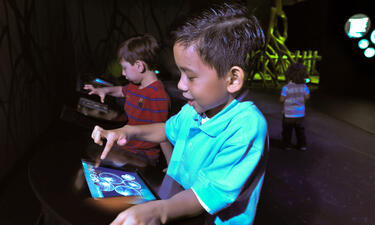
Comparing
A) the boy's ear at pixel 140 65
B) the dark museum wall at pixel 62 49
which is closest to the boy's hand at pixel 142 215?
the dark museum wall at pixel 62 49

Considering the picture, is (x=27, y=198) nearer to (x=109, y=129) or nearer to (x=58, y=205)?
(x=109, y=129)

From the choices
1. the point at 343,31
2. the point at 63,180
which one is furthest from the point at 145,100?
the point at 343,31

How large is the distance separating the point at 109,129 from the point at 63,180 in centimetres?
22

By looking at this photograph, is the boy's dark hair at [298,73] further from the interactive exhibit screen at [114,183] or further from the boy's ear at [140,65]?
Answer: the interactive exhibit screen at [114,183]

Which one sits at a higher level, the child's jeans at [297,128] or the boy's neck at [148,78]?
the boy's neck at [148,78]

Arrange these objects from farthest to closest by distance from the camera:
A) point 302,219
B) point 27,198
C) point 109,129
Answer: point 27,198, point 302,219, point 109,129

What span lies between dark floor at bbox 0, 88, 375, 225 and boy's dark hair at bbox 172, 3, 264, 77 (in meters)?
1.38

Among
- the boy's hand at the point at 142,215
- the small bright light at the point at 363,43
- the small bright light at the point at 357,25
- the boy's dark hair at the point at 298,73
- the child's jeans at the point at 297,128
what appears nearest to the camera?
the boy's hand at the point at 142,215

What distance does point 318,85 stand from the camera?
7082 millimetres

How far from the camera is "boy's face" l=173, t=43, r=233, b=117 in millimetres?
Result: 552

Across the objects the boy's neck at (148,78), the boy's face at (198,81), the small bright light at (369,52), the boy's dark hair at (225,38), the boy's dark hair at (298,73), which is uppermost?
the boy's dark hair at (225,38)

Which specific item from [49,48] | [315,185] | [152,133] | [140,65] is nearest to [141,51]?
[140,65]

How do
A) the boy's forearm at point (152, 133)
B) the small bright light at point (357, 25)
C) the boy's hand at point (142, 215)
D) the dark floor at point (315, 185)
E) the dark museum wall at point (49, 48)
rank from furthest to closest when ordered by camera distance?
the small bright light at point (357, 25) → the dark museum wall at point (49, 48) → the dark floor at point (315, 185) → the boy's forearm at point (152, 133) → the boy's hand at point (142, 215)

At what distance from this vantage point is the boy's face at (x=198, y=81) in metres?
0.55
